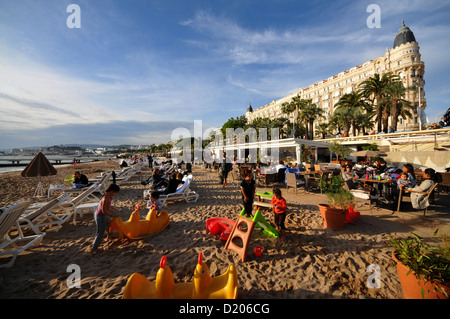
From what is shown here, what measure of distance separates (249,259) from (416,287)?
2.06m

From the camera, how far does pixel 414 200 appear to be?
15.1 feet

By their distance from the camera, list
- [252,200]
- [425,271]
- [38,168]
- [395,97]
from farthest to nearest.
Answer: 1. [395,97]
2. [38,168]
3. [252,200]
4. [425,271]

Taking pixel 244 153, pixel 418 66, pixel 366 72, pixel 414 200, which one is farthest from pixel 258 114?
pixel 414 200

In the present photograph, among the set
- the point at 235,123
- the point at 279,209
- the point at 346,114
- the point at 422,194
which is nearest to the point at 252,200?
the point at 279,209

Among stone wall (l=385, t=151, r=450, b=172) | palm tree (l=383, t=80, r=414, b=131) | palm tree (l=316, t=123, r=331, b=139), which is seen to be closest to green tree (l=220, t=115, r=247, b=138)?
palm tree (l=316, t=123, r=331, b=139)

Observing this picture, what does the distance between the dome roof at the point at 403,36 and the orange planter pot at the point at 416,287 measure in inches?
2414

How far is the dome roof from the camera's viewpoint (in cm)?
4078

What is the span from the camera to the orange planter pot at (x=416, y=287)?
5.66 feet

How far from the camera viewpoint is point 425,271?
5.86 feet

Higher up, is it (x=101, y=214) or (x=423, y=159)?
(x=423, y=159)

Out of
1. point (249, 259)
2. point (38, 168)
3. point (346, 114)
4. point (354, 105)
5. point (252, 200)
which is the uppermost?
→ point (354, 105)

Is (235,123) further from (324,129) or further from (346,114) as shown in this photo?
(346,114)
